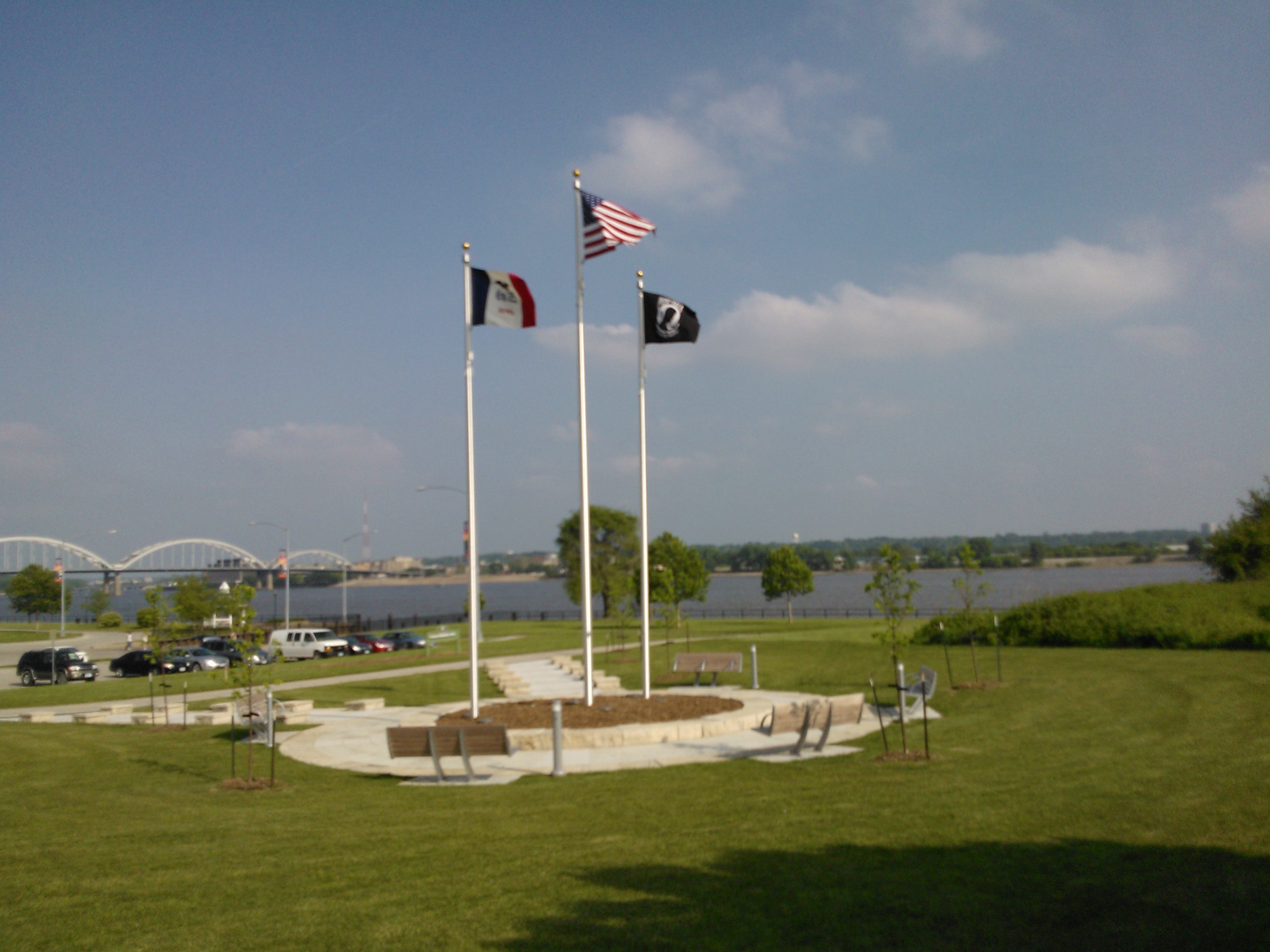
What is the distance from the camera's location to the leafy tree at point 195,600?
54406 millimetres

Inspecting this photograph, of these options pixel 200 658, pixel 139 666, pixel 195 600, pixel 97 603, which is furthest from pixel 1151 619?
pixel 97 603

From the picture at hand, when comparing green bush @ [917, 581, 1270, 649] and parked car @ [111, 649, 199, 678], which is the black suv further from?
green bush @ [917, 581, 1270, 649]

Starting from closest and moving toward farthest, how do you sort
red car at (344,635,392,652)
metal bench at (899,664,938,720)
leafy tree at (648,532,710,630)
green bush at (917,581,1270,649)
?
1. metal bench at (899,664,938,720)
2. green bush at (917,581,1270,649)
3. red car at (344,635,392,652)
4. leafy tree at (648,532,710,630)

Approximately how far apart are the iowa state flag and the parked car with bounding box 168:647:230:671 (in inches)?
963

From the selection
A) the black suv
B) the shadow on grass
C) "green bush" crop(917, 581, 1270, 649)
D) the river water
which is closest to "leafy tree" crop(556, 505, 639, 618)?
the river water

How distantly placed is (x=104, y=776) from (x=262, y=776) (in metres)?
2.33

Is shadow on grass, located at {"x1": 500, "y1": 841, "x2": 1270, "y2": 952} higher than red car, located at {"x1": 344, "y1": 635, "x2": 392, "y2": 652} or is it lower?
higher

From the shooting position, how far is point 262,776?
12508mm

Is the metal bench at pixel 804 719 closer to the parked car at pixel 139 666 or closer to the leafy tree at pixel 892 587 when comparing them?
the leafy tree at pixel 892 587

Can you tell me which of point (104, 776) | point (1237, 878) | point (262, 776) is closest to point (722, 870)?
point (1237, 878)

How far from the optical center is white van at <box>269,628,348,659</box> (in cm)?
4200

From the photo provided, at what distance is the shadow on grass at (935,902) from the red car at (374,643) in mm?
39243

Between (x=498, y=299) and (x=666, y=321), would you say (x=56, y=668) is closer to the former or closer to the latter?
(x=498, y=299)

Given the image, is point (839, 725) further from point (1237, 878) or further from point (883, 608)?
point (1237, 878)
